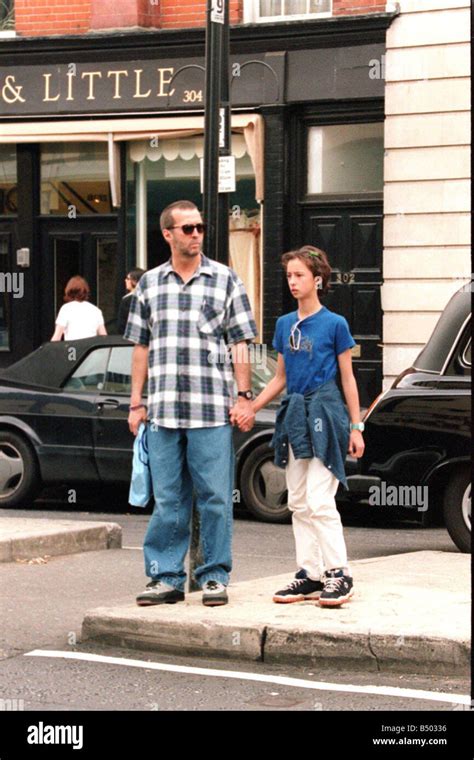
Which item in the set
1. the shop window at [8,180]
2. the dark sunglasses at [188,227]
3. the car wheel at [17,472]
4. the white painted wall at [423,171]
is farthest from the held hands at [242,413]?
the shop window at [8,180]

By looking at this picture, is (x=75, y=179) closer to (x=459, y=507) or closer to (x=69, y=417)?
(x=69, y=417)

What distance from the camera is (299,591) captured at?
8.05 meters

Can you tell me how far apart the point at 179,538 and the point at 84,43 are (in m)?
12.4

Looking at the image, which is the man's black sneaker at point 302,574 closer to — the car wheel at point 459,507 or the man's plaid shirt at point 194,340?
the man's plaid shirt at point 194,340

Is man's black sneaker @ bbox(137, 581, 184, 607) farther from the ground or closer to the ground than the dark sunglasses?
closer to the ground

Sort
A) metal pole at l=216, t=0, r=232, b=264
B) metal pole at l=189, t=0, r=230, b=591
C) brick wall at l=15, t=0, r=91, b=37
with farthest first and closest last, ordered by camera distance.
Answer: brick wall at l=15, t=0, r=91, b=37, metal pole at l=216, t=0, r=232, b=264, metal pole at l=189, t=0, r=230, b=591

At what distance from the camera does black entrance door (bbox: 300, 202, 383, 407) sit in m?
18.2

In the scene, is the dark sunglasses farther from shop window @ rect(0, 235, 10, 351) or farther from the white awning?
shop window @ rect(0, 235, 10, 351)

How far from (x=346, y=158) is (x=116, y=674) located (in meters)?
12.3

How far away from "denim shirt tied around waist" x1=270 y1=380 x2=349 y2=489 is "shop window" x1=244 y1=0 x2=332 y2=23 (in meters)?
11.2

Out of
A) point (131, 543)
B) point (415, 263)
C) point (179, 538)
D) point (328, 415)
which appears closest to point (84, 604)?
point (179, 538)

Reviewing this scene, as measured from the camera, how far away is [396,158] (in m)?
18.0

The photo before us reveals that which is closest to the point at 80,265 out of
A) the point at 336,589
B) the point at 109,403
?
the point at 109,403

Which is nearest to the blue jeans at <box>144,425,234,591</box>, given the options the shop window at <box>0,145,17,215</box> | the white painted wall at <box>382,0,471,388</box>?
the white painted wall at <box>382,0,471,388</box>
